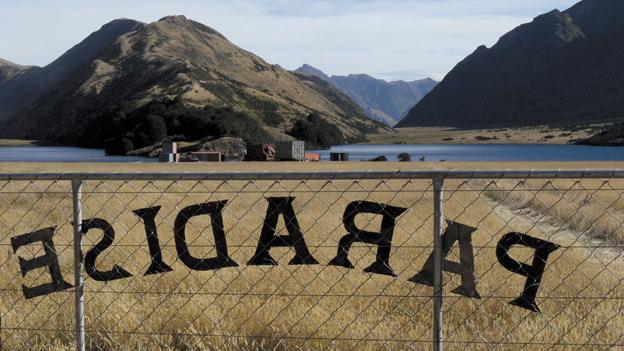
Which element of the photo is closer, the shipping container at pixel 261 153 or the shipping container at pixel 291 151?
the shipping container at pixel 291 151

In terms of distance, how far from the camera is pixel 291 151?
127 metres

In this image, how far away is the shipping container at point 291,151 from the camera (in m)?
126

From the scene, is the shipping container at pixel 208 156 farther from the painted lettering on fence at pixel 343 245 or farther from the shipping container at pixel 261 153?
the painted lettering on fence at pixel 343 245

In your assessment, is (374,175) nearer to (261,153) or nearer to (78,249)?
(78,249)

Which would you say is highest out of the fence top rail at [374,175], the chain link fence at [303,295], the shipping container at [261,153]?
the fence top rail at [374,175]

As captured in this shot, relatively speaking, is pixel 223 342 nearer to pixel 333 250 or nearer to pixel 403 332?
pixel 403 332

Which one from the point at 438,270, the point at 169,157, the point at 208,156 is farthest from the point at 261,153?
the point at 438,270

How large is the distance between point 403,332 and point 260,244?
2.22 metres

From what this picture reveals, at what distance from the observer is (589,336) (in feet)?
22.1

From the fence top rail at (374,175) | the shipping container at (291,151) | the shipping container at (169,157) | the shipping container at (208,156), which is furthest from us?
the shipping container at (291,151)

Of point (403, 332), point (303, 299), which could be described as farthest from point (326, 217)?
point (403, 332)

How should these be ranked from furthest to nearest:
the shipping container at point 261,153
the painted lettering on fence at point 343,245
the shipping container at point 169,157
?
the shipping container at point 261,153, the shipping container at point 169,157, the painted lettering on fence at point 343,245

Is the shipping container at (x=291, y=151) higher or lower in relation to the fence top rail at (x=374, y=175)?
lower

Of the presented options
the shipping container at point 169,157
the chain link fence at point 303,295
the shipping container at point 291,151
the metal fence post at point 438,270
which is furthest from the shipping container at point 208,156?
the metal fence post at point 438,270
